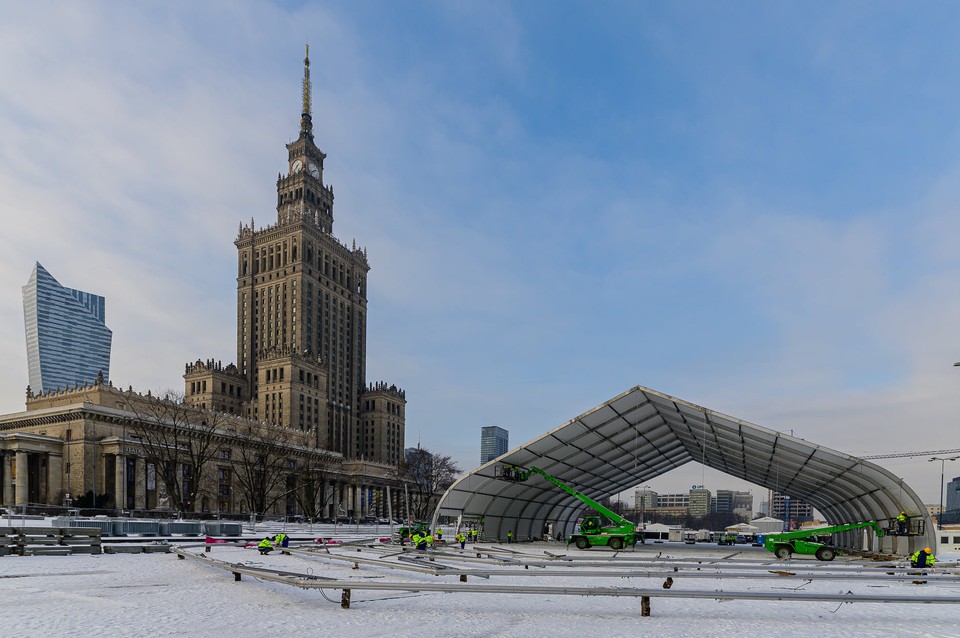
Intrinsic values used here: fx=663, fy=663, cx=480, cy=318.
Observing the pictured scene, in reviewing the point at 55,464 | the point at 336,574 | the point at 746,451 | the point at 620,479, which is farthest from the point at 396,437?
the point at 336,574

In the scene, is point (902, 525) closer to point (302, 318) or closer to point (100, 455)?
point (100, 455)

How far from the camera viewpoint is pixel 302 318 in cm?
16925

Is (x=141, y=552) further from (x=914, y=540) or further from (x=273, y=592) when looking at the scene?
(x=914, y=540)

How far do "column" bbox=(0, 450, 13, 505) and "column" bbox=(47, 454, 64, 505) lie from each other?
13.8ft

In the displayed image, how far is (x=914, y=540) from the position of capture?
104ft

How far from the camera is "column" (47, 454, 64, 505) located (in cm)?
9031

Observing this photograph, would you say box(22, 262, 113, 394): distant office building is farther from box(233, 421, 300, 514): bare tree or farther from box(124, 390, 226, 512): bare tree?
box(124, 390, 226, 512): bare tree

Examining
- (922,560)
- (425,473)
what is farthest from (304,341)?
(922,560)

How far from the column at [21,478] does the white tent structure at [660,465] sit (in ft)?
231

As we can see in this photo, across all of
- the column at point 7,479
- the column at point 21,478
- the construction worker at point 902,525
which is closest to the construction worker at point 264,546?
the construction worker at point 902,525

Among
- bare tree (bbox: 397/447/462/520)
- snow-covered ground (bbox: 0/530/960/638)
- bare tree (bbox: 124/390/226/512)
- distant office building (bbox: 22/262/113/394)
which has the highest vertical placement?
distant office building (bbox: 22/262/113/394)

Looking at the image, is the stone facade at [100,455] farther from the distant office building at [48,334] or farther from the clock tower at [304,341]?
the distant office building at [48,334]

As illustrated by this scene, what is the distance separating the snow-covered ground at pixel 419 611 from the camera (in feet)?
38.5

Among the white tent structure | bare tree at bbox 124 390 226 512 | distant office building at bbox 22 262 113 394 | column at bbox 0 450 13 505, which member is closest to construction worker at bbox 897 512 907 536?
the white tent structure
